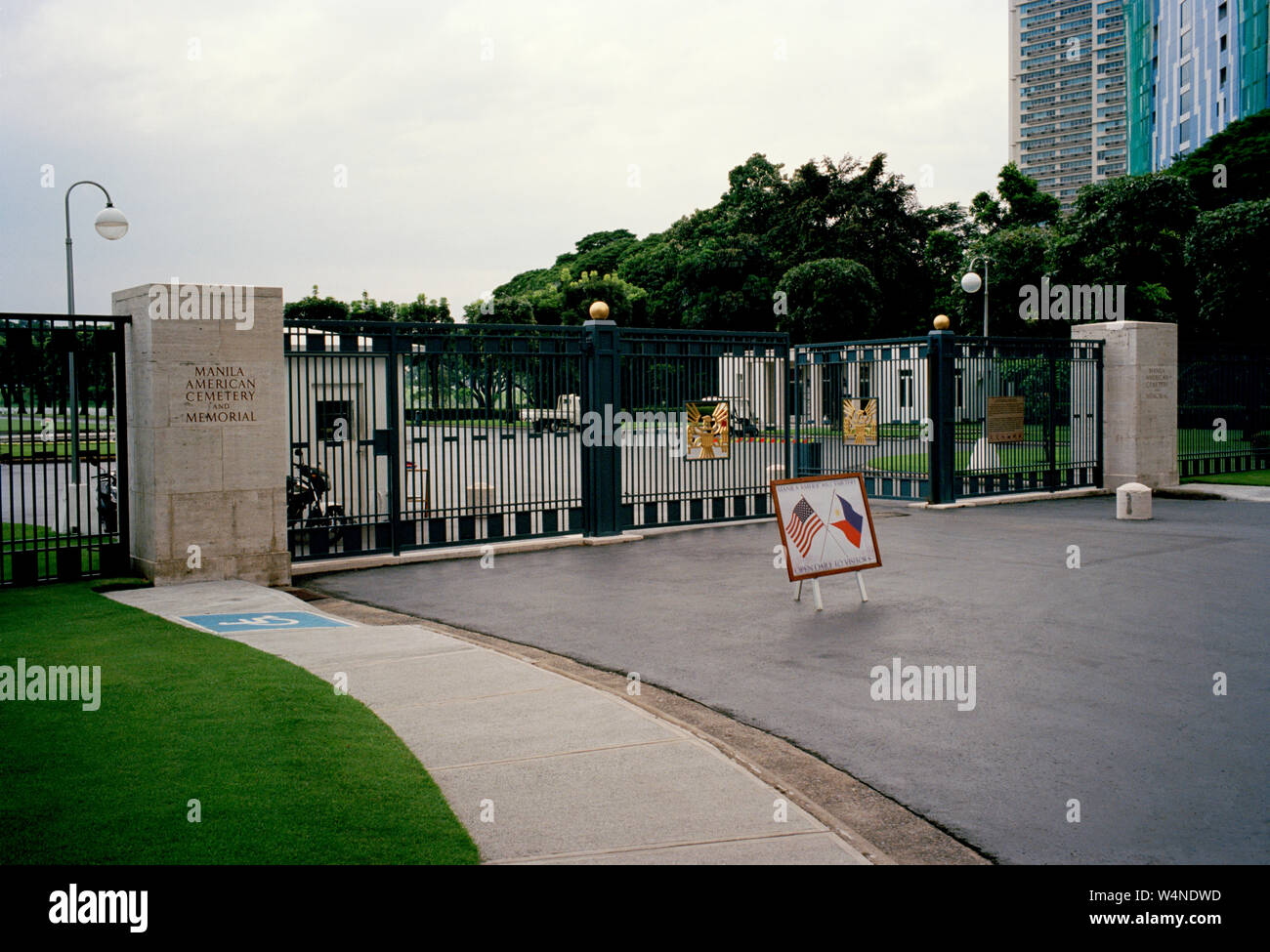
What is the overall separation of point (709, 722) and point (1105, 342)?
18.5 metres

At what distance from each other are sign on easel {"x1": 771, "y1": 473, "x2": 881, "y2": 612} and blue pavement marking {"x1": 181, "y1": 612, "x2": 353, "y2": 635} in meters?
4.27

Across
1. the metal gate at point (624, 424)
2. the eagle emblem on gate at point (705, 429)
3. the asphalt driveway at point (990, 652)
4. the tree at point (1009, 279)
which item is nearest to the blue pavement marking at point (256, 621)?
the asphalt driveway at point (990, 652)

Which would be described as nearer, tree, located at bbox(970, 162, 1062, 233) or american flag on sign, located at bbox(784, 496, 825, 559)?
american flag on sign, located at bbox(784, 496, 825, 559)

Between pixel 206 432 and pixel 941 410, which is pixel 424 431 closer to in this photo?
pixel 206 432

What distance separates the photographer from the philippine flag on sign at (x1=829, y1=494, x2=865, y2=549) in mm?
11242

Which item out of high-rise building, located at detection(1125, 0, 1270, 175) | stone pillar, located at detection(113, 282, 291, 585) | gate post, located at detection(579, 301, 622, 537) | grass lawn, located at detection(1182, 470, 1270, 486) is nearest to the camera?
stone pillar, located at detection(113, 282, 291, 585)

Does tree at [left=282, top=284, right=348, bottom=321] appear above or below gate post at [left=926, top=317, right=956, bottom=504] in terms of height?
above

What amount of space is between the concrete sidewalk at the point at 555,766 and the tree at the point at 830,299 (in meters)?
44.2

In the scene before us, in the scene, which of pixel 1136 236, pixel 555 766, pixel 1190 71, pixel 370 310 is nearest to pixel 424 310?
pixel 370 310

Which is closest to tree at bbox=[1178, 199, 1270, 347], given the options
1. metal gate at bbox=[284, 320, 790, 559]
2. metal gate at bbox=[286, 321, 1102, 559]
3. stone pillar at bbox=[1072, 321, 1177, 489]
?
stone pillar at bbox=[1072, 321, 1177, 489]

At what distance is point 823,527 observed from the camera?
1110cm

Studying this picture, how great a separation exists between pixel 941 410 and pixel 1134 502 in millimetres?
3610

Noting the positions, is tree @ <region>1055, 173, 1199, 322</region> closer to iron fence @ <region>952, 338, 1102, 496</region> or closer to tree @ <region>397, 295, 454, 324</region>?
iron fence @ <region>952, 338, 1102, 496</region>
